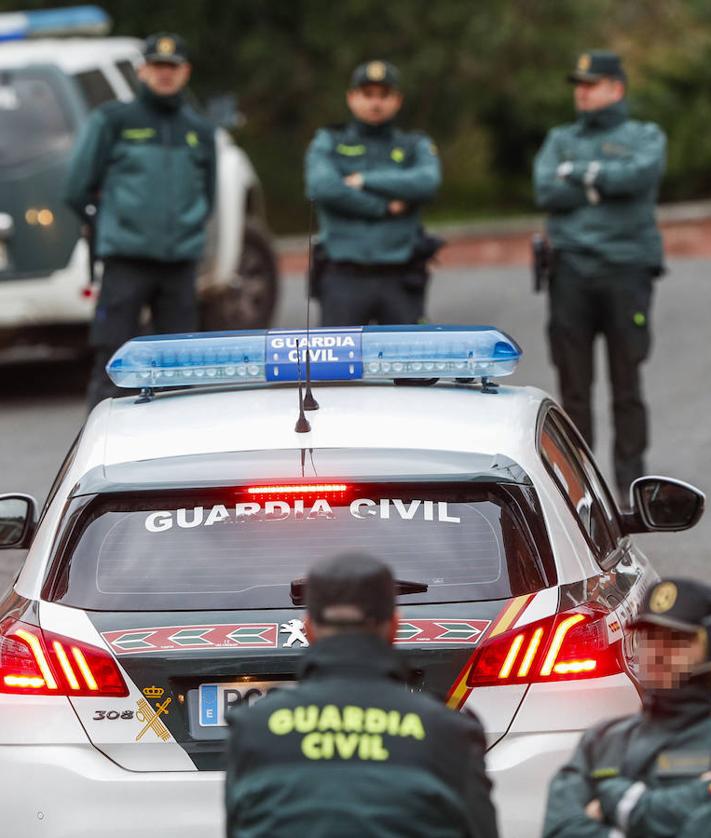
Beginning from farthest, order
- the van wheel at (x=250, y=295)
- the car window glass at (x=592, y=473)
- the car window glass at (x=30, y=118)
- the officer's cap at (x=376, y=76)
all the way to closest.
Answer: the van wheel at (x=250, y=295) < the car window glass at (x=30, y=118) < the officer's cap at (x=376, y=76) < the car window glass at (x=592, y=473)

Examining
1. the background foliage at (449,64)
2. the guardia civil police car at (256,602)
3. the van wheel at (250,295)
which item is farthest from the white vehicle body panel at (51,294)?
the background foliage at (449,64)

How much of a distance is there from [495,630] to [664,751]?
129cm

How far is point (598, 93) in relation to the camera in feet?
32.1

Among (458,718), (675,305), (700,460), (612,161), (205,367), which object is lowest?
(675,305)

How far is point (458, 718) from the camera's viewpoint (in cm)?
341

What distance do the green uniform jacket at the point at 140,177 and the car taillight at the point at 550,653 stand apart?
587cm

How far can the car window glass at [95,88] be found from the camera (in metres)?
13.4

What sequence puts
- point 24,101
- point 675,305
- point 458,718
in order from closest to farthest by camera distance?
point 458,718
point 24,101
point 675,305

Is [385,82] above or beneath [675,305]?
above

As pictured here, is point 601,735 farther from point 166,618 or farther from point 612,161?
point 612,161

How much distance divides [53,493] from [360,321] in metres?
4.83

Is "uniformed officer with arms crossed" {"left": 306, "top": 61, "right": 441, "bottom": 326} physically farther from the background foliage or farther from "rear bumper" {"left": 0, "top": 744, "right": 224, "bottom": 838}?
the background foliage

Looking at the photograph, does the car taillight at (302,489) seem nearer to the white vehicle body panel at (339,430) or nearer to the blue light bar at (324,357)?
the white vehicle body panel at (339,430)

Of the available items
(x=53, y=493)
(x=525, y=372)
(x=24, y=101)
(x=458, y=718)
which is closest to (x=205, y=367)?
(x=53, y=493)
